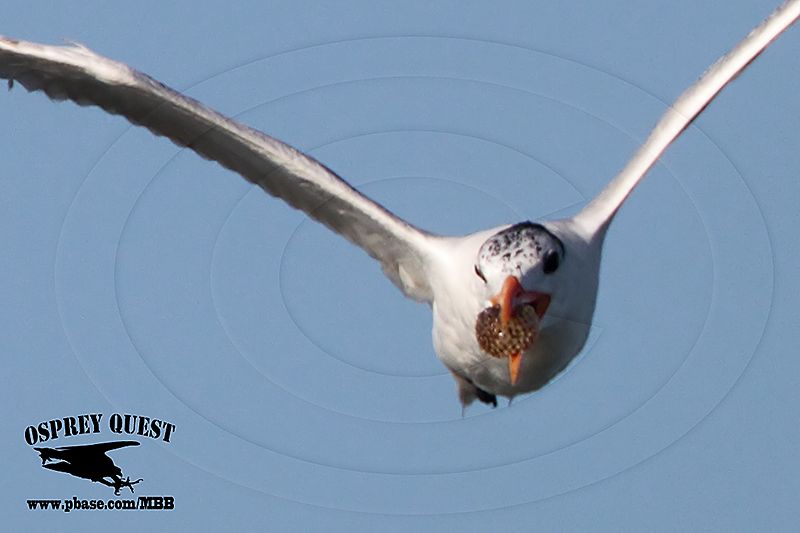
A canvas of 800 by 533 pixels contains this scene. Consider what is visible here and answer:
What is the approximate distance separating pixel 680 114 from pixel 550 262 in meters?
2.47

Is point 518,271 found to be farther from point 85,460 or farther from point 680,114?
point 85,460

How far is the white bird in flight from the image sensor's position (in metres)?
16.5

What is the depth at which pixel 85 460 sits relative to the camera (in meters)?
20.8

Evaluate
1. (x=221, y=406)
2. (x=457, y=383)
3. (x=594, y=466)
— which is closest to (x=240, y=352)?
(x=221, y=406)

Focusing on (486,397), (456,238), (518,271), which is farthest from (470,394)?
(518,271)

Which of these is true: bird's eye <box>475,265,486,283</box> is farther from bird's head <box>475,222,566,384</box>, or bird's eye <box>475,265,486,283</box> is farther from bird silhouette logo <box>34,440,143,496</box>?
bird silhouette logo <box>34,440,143,496</box>

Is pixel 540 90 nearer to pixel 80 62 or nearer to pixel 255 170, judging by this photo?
pixel 255 170

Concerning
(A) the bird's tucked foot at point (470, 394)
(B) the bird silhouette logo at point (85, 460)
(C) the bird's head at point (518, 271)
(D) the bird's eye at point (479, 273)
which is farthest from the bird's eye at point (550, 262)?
(B) the bird silhouette logo at point (85, 460)

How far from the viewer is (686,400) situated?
18344mm

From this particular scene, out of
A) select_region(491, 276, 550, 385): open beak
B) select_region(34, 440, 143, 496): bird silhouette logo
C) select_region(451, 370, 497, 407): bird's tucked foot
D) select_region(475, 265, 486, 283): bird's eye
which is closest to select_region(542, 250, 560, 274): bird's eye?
select_region(491, 276, 550, 385): open beak

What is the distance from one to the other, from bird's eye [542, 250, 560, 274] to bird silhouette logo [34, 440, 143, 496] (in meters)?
5.85

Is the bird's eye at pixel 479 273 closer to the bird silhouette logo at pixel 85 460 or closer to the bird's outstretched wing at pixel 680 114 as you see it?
the bird's outstretched wing at pixel 680 114

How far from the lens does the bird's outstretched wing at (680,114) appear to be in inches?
706

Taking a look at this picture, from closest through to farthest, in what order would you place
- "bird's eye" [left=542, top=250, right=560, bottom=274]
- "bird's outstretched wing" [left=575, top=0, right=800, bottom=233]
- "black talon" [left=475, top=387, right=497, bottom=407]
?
"bird's eye" [left=542, top=250, right=560, bottom=274] < "bird's outstretched wing" [left=575, top=0, right=800, bottom=233] < "black talon" [left=475, top=387, right=497, bottom=407]
